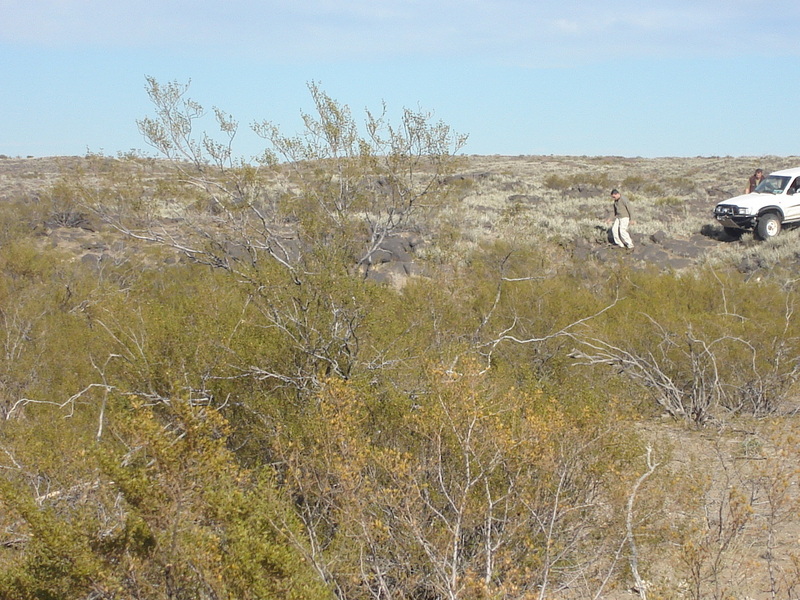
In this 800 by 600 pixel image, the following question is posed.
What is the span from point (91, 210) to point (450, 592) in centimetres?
659

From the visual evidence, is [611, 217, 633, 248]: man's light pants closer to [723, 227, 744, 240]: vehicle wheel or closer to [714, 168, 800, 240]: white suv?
[714, 168, 800, 240]: white suv

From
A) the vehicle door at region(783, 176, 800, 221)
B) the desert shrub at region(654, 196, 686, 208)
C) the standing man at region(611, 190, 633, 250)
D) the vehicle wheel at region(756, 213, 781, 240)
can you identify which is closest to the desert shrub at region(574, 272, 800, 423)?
the standing man at region(611, 190, 633, 250)

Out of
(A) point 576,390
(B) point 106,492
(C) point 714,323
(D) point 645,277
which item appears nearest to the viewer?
(B) point 106,492

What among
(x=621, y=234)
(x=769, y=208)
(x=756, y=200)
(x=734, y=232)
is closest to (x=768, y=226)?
(x=769, y=208)

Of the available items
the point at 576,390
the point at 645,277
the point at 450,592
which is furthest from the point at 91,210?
the point at 645,277

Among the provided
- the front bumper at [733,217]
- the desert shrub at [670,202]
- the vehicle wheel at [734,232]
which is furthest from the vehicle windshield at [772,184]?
the desert shrub at [670,202]

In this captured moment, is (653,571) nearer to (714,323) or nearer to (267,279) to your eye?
(267,279)

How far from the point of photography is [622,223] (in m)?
19.7

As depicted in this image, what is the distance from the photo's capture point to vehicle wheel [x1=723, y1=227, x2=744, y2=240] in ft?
69.8

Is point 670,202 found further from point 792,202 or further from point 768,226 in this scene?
point 768,226

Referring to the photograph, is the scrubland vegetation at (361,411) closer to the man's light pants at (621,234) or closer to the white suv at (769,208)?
the man's light pants at (621,234)

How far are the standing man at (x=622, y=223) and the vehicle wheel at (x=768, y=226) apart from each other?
136 inches

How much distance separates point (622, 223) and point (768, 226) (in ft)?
13.3

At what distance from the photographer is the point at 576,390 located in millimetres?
8461
